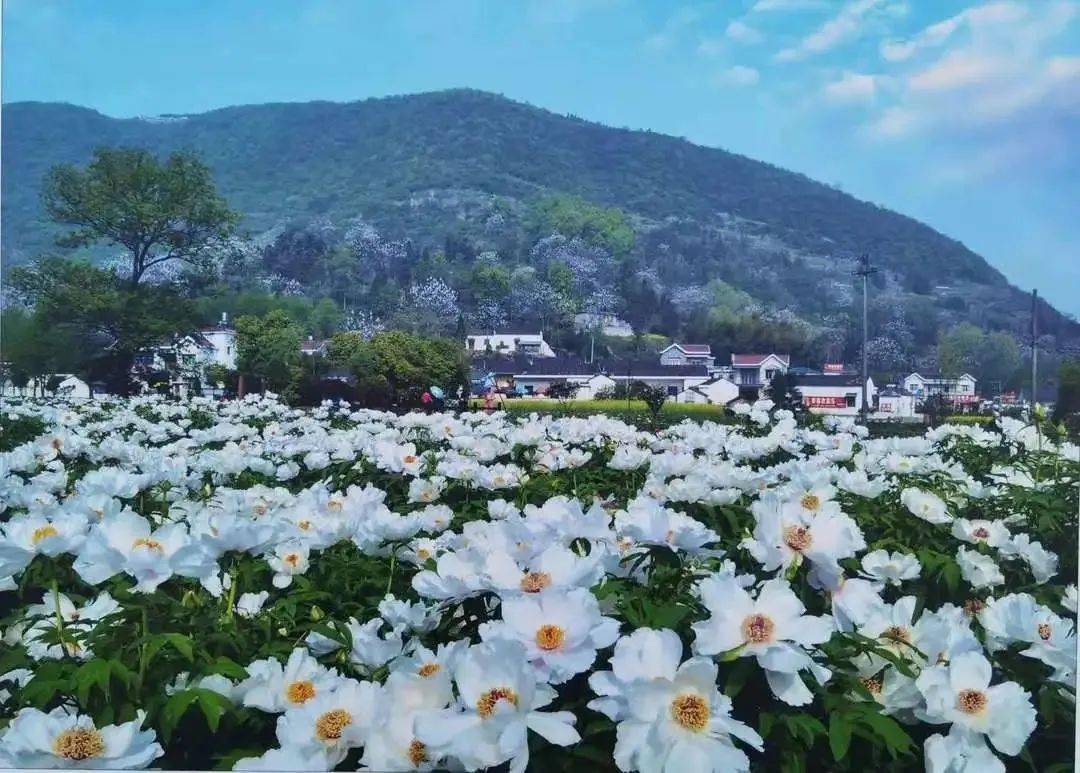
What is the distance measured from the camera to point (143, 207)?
3227 millimetres

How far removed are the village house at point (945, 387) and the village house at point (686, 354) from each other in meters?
0.62

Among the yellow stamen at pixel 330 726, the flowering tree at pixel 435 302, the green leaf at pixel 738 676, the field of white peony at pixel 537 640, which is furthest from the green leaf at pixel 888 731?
the flowering tree at pixel 435 302

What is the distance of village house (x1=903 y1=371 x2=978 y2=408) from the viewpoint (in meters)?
2.88

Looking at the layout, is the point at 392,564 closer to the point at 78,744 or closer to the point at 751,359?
the point at 78,744

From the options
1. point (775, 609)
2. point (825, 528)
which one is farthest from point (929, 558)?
point (775, 609)

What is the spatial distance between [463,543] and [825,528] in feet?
1.77

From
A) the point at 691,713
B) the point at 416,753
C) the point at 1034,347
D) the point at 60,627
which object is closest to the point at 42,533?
the point at 60,627

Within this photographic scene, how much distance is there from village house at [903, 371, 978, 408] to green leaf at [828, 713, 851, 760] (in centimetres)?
210

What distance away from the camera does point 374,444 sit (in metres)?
2.91

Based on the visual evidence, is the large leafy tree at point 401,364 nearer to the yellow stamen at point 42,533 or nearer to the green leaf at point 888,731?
the yellow stamen at point 42,533

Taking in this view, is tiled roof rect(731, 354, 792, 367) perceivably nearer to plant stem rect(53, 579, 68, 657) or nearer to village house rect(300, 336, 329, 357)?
village house rect(300, 336, 329, 357)

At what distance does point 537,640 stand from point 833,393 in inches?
95.4

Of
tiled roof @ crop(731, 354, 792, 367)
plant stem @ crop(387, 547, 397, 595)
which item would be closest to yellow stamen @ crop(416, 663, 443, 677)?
plant stem @ crop(387, 547, 397, 595)

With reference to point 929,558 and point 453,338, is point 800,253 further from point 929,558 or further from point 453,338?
point 929,558
